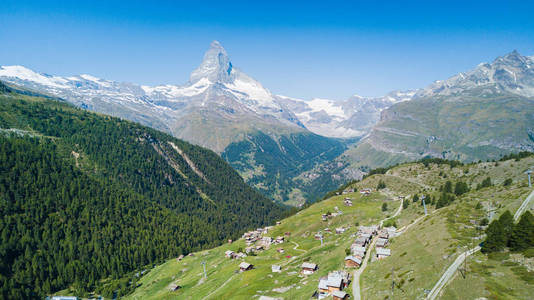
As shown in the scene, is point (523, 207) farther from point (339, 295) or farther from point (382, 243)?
point (339, 295)

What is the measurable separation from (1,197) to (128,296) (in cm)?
10681

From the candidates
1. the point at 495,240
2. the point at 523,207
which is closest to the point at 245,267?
the point at 495,240

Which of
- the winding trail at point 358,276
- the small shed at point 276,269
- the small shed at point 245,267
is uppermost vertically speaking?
the winding trail at point 358,276

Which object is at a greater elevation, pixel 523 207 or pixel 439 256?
pixel 523 207

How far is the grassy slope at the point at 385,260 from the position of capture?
57781mm

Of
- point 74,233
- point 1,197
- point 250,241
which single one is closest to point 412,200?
point 250,241

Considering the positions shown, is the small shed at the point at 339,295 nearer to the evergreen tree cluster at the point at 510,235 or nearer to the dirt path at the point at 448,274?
the dirt path at the point at 448,274

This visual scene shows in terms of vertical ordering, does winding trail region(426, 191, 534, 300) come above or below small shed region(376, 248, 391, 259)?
above

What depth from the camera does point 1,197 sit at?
163875 millimetres

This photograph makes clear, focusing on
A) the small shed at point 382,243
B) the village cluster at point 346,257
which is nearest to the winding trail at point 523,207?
the small shed at point 382,243

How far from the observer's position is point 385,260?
2980 inches

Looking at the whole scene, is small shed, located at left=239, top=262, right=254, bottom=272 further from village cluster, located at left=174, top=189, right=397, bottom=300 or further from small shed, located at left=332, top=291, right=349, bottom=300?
small shed, located at left=332, top=291, right=349, bottom=300

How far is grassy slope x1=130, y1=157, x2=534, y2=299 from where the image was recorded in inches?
2275

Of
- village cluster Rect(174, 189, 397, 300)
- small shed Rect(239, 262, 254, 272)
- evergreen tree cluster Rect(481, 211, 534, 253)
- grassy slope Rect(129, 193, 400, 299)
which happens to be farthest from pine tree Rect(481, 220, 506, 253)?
small shed Rect(239, 262, 254, 272)
